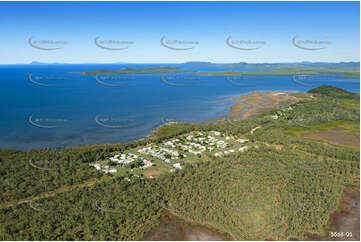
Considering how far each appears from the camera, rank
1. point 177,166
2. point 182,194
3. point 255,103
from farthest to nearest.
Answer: point 255,103
point 177,166
point 182,194

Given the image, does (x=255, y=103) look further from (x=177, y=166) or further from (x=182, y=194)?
(x=182, y=194)

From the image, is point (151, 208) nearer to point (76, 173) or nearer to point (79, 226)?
point (79, 226)

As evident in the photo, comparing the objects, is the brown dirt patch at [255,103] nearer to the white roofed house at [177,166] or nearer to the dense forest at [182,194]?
the white roofed house at [177,166]

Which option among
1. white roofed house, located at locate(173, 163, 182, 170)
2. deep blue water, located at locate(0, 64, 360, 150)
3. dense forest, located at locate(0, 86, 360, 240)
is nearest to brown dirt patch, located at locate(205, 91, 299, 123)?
deep blue water, located at locate(0, 64, 360, 150)

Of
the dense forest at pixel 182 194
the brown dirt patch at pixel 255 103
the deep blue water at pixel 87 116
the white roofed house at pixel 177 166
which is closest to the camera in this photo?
the dense forest at pixel 182 194

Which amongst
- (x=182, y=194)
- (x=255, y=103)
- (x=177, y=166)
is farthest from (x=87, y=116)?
(x=255, y=103)

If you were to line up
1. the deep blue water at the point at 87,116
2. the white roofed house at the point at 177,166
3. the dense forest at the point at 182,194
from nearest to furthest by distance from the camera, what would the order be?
the dense forest at the point at 182,194 → the white roofed house at the point at 177,166 → the deep blue water at the point at 87,116

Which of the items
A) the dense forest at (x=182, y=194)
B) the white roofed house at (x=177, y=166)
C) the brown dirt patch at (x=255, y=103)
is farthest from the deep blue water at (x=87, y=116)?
the white roofed house at (x=177, y=166)

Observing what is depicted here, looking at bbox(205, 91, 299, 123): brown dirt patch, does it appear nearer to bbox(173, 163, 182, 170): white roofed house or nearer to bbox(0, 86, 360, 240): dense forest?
bbox(173, 163, 182, 170): white roofed house
